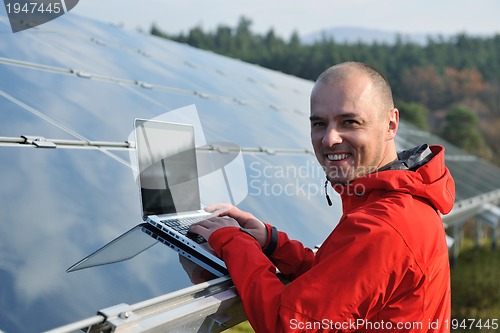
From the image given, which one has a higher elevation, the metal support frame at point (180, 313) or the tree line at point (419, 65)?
the metal support frame at point (180, 313)

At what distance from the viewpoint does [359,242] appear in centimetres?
214

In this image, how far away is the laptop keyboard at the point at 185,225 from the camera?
108 inches

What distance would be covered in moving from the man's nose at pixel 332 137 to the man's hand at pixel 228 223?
60cm

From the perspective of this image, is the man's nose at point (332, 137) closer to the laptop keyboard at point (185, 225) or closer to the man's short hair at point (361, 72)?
the man's short hair at point (361, 72)

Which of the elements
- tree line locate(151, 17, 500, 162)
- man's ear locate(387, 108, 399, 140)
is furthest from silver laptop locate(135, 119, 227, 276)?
tree line locate(151, 17, 500, 162)

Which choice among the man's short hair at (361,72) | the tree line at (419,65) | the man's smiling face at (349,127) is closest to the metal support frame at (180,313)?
the man's smiling face at (349,127)

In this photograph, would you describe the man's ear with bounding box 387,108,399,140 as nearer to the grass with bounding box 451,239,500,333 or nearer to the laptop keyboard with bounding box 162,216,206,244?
the laptop keyboard with bounding box 162,216,206,244

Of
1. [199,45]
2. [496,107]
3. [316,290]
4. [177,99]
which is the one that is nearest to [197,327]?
[316,290]

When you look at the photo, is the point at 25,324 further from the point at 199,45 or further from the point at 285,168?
the point at 199,45

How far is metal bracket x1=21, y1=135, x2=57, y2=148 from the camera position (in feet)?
10.7

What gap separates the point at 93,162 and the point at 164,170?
0.62 m

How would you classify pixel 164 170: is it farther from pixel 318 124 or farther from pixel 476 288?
pixel 476 288

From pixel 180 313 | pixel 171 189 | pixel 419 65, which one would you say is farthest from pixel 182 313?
pixel 419 65

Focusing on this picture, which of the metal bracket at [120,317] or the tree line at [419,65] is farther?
the tree line at [419,65]
